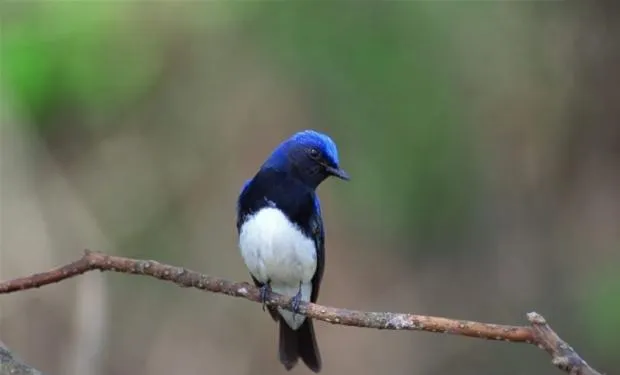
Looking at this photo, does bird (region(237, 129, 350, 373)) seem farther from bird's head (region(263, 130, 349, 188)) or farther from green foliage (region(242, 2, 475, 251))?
green foliage (region(242, 2, 475, 251))

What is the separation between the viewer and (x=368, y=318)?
270 centimetres

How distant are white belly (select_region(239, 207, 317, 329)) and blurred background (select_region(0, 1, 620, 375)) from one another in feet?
9.30

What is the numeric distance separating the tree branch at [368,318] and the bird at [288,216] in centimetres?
86

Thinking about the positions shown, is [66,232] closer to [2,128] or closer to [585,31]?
[2,128]

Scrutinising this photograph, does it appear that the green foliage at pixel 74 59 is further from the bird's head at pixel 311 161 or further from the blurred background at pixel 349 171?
the bird's head at pixel 311 161

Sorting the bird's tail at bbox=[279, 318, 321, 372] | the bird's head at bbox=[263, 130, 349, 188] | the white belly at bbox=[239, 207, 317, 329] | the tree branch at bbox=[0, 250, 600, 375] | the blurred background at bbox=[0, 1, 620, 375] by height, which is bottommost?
the tree branch at bbox=[0, 250, 600, 375]

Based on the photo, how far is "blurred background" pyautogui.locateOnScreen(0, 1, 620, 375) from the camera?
6.97 meters

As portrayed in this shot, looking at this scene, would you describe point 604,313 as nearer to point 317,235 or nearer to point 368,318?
point 317,235

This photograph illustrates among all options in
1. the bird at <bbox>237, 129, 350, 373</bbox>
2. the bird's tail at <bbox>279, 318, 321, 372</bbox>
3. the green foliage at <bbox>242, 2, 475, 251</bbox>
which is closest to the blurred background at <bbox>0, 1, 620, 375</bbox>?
the green foliage at <bbox>242, 2, 475, 251</bbox>

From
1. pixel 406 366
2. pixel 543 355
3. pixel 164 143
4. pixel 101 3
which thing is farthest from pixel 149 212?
pixel 543 355

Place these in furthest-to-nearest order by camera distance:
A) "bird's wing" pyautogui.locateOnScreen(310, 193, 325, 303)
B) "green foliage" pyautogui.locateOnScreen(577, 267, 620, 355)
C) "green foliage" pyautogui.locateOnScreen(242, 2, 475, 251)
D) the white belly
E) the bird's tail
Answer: "green foliage" pyautogui.locateOnScreen(242, 2, 475, 251) → "green foliage" pyautogui.locateOnScreen(577, 267, 620, 355) → the bird's tail → "bird's wing" pyautogui.locateOnScreen(310, 193, 325, 303) → the white belly

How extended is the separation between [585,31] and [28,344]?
4.89 metres

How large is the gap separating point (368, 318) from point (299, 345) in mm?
1993

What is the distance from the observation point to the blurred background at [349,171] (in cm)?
697
